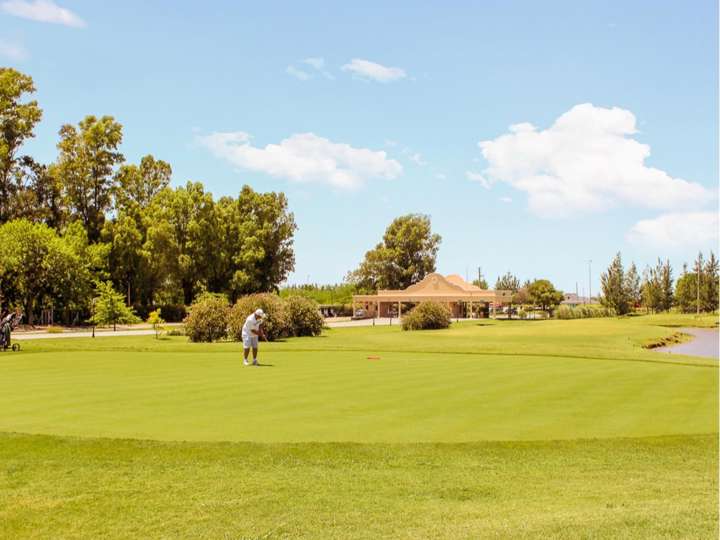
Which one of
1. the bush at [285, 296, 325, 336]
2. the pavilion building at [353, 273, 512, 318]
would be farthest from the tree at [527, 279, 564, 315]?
the bush at [285, 296, 325, 336]


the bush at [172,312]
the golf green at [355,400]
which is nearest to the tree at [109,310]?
the golf green at [355,400]

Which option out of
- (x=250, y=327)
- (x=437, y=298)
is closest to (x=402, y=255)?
(x=437, y=298)

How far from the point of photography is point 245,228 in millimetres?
81750

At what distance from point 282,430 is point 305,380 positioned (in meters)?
6.30

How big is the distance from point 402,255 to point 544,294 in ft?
81.0

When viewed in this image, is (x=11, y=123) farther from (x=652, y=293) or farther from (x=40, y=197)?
(x=652, y=293)

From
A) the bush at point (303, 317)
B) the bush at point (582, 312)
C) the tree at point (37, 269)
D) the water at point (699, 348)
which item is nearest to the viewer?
the bush at point (303, 317)

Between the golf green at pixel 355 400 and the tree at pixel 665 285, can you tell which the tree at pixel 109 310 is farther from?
the tree at pixel 665 285

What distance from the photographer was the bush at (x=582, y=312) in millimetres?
97125

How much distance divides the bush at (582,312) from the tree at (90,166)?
62.2 meters

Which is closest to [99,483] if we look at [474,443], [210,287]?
[474,443]

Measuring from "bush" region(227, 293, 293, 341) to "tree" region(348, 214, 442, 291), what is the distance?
241ft

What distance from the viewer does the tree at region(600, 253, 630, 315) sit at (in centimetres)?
10750

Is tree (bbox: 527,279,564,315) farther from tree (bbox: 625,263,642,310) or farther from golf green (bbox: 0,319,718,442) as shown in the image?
golf green (bbox: 0,319,718,442)
